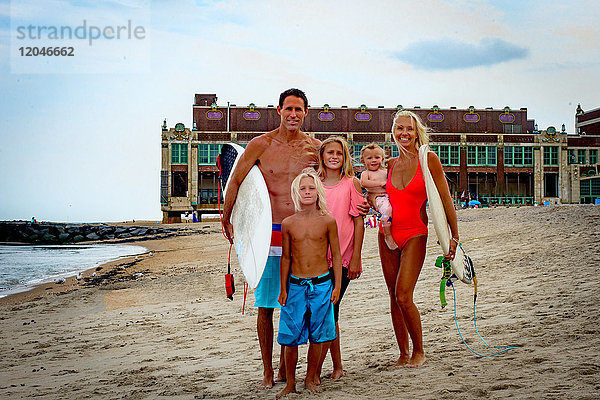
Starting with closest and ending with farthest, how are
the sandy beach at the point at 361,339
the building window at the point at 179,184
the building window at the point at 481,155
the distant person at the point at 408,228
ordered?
the sandy beach at the point at 361,339
the distant person at the point at 408,228
the building window at the point at 179,184
the building window at the point at 481,155

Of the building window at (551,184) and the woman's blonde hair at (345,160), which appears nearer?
the woman's blonde hair at (345,160)

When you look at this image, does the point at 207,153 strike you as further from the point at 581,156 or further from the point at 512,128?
the point at 581,156

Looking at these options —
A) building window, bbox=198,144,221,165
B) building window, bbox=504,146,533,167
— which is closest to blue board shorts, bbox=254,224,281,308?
building window, bbox=198,144,221,165

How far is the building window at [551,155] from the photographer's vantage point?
155 ft

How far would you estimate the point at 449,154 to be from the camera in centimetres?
4681

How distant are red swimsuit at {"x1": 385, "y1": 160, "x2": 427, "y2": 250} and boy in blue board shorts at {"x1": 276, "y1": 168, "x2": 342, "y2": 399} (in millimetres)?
Result: 664

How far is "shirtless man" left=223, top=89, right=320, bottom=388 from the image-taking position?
446 centimetres

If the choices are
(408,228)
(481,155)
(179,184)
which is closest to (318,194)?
(408,228)

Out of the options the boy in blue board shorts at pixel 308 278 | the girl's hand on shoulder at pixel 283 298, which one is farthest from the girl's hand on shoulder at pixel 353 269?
the girl's hand on shoulder at pixel 283 298

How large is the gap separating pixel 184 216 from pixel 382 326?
4099cm

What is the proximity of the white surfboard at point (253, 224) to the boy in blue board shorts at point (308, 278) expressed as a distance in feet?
1.26

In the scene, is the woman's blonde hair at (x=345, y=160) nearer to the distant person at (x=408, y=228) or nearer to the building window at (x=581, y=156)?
the distant person at (x=408, y=228)

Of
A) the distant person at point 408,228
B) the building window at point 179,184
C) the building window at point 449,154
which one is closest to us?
the distant person at point 408,228

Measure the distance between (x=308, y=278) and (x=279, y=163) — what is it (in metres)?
1.14
